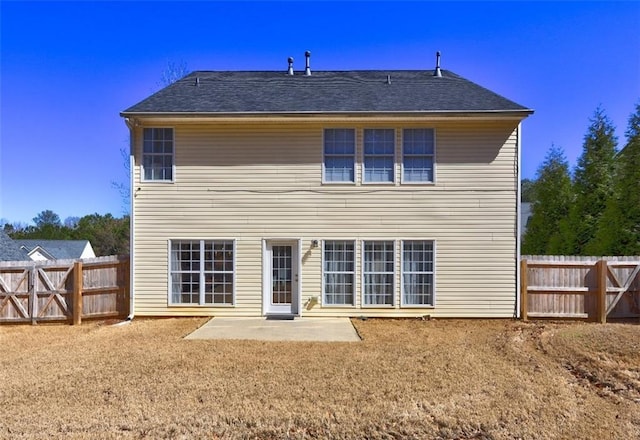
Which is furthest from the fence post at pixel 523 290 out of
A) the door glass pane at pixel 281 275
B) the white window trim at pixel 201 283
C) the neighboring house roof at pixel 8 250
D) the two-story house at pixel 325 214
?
the neighboring house roof at pixel 8 250

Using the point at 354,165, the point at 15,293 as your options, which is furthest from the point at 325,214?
the point at 15,293

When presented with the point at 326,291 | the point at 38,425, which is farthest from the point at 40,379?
the point at 326,291

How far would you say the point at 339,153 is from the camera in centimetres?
1048

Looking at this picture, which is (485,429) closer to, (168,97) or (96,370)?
(96,370)

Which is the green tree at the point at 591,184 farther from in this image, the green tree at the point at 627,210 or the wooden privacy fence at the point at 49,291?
the wooden privacy fence at the point at 49,291

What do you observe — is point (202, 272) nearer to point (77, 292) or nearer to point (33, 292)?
point (77, 292)

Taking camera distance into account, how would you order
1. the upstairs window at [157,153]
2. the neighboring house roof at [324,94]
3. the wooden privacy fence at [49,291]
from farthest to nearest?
the upstairs window at [157,153]
the wooden privacy fence at [49,291]
the neighboring house roof at [324,94]

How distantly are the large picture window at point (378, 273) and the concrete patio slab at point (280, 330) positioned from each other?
0.99 metres

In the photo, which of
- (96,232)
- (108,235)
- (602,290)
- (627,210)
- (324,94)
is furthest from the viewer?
(96,232)

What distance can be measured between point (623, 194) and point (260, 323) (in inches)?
492

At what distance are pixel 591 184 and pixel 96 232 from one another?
49870 mm

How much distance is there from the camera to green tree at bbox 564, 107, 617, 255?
16.1m

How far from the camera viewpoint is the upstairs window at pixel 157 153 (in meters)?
10.5

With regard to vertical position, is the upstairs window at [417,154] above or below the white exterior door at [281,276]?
above
